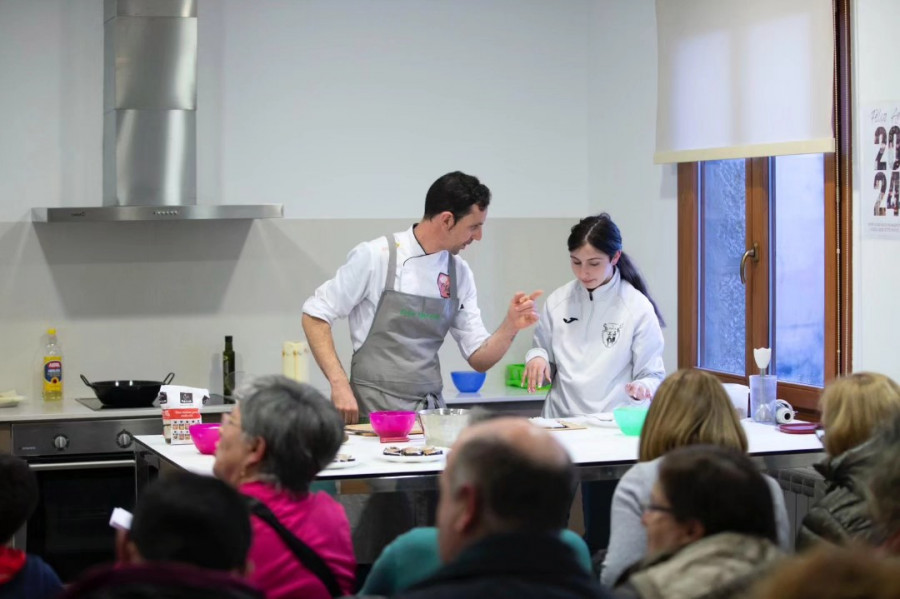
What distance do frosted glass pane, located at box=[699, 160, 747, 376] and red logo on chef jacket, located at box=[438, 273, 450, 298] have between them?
1.31 meters

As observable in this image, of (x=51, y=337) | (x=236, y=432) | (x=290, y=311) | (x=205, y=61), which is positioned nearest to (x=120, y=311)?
(x=51, y=337)

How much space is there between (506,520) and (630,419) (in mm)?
1941

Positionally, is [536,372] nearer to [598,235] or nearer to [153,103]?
[598,235]

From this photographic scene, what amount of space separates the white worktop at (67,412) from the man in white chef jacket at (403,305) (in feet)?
→ 2.91

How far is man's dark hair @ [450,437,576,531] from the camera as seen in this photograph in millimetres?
1719

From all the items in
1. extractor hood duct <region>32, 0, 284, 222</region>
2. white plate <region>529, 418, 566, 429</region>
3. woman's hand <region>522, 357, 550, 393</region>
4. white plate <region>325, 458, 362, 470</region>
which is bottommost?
white plate <region>325, 458, 362, 470</region>

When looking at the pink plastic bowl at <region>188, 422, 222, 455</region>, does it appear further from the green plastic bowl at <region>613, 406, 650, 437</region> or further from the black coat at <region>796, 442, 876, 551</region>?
the black coat at <region>796, 442, 876, 551</region>

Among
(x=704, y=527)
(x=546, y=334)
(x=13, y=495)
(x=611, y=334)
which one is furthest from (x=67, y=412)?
(x=704, y=527)

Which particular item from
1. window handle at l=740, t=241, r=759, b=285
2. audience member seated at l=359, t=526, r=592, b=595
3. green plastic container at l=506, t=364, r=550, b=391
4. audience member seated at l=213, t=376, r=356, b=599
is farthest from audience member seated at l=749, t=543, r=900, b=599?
green plastic container at l=506, t=364, r=550, b=391

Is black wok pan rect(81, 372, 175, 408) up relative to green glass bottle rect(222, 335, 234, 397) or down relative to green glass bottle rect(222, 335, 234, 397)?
down

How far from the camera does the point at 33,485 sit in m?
2.25

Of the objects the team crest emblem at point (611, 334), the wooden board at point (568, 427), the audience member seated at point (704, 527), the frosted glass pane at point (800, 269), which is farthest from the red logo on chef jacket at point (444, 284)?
the audience member seated at point (704, 527)

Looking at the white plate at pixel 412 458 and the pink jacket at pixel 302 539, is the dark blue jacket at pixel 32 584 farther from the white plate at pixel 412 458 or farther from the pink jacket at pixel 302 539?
the white plate at pixel 412 458

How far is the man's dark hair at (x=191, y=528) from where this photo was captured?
167 cm
